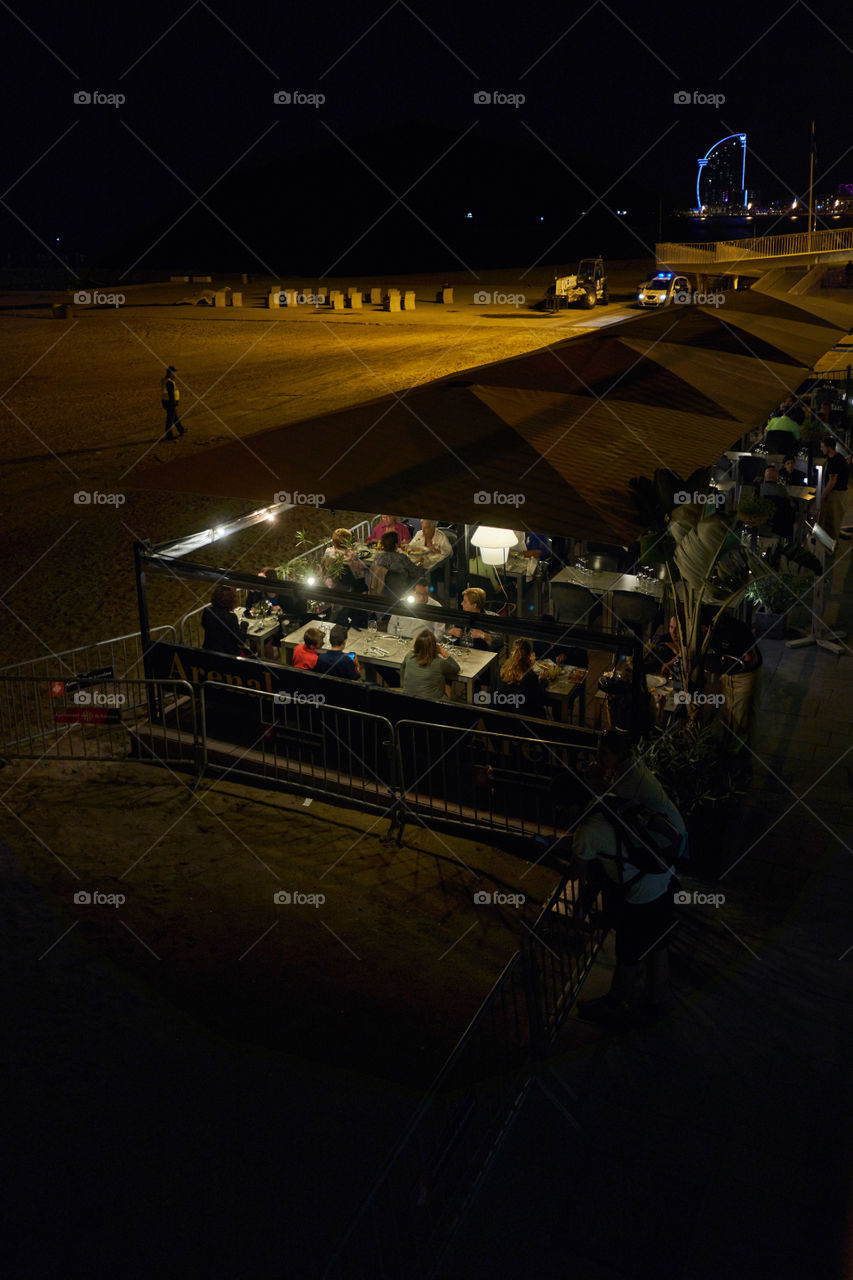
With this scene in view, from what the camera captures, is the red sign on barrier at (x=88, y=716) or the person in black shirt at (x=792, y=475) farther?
the person in black shirt at (x=792, y=475)

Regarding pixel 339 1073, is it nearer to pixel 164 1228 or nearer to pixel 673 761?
pixel 164 1228

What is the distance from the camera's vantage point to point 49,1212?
4.14 metres

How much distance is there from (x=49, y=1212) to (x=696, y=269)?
5510cm

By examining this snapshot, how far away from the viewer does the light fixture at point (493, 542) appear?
10.3m

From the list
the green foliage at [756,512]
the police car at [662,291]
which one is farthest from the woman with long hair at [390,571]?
the police car at [662,291]

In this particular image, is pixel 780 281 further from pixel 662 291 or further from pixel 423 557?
pixel 423 557

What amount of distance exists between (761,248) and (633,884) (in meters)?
53.9

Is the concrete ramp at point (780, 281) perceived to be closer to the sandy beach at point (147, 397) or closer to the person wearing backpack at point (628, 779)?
the sandy beach at point (147, 397)

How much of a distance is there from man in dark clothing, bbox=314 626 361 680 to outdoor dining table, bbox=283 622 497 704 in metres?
0.20

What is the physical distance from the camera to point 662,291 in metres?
42.8

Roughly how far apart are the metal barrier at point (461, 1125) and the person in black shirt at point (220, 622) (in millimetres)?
4500

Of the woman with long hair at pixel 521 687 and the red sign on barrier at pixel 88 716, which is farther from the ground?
the woman with long hair at pixel 521 687

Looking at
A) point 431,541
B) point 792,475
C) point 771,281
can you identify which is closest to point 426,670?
point 431,541

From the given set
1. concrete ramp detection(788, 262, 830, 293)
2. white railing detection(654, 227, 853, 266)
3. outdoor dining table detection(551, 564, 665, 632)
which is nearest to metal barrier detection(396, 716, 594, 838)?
outdoor dining table detection(551, 564, 665, 632)
